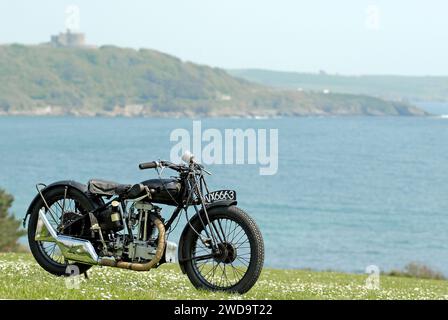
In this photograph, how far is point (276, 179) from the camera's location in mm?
152375

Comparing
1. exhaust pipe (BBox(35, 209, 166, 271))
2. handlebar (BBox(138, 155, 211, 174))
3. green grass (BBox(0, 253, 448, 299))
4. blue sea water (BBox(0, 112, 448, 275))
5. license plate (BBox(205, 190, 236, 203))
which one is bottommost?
blue sea water (BBox(0, 112, 448, 275))

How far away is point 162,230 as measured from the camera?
1123 centimetres

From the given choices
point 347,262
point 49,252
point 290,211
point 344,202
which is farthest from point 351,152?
point 49,252

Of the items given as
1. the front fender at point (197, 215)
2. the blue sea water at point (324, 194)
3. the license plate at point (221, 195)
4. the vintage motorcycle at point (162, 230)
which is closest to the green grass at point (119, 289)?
the vintage motorcycle at point (162, 230)

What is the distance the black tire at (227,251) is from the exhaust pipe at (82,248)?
1.49 ft

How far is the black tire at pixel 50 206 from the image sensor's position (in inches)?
476

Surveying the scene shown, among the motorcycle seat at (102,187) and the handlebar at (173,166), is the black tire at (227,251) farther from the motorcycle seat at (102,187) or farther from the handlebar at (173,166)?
the motorcycle seat at (102,187)

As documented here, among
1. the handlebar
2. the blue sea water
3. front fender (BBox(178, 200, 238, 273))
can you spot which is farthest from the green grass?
the blue sea water

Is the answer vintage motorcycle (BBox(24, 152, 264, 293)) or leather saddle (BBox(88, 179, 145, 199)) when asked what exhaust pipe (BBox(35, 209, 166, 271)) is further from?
leather saddle (BBox(88, 179, 145, 199))

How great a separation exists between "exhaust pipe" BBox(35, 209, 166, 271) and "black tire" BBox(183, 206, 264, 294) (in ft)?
1.49

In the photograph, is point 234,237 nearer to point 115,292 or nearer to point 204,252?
point 204,252

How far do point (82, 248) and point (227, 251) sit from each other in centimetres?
201

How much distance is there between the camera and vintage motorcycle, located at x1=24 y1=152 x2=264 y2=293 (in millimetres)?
11203
